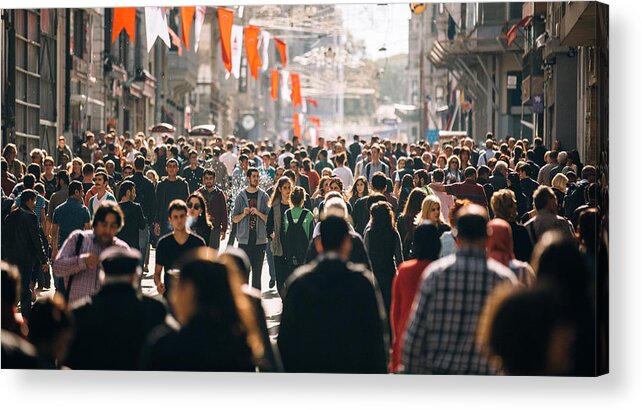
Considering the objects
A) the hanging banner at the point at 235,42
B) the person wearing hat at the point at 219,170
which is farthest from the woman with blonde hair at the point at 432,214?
the hanging banner at the point at 235,42

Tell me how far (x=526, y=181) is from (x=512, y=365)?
6102 mm

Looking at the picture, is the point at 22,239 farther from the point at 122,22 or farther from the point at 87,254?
the point at 122,22

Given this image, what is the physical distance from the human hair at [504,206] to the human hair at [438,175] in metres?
3.61

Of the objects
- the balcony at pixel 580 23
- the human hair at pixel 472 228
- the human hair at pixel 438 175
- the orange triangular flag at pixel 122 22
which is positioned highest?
the orange triangular flag at pixel 122 22

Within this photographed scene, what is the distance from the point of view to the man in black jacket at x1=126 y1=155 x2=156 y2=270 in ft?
45.0

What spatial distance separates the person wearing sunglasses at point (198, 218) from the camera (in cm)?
1275

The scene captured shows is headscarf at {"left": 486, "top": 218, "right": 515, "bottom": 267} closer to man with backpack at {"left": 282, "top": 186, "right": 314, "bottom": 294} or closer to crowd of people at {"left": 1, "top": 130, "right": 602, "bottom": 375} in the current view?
crowd of people at {"left": 1, "top": 130, "right": 602, "bottom": 375}

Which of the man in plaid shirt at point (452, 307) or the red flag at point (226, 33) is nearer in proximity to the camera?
the man in plaid shirt at point (452, 307)

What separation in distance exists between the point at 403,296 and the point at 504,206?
9.56 ft

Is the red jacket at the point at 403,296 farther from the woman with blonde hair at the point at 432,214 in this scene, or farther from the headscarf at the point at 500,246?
the woman with blonde hair at the point at 432,214

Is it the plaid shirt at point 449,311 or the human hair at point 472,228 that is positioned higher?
the human hair at point 472,228

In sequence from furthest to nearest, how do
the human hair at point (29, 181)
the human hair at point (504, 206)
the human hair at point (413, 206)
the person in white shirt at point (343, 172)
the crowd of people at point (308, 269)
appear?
the person in white shirt at point (343, 172) < the human hair at point (413, 206) < the human hair at point (29, 181) < the human hair at point (504, 206) < the crowd of people at point (308, 269)

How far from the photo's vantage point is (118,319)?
8.85 metres

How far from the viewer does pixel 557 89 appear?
14.1 m
